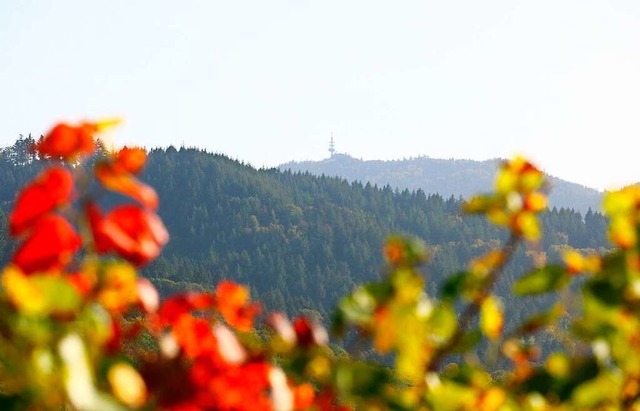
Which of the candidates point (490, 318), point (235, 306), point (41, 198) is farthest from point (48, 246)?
point (490, 318)

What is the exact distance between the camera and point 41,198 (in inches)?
45.2

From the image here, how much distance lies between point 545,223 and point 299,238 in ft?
114

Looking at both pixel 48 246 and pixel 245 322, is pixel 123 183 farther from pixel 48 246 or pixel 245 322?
pixel 245 322

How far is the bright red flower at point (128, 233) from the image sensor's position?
1.17 metres

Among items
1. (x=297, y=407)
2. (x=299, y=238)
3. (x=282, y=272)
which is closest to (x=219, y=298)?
(x=297, y=407)

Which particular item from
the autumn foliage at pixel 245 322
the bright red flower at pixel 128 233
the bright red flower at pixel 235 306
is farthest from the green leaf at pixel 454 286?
the bright red flower at pixel 128 233

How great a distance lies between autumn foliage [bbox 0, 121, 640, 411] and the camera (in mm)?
1066

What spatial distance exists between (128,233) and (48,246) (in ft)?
0.36

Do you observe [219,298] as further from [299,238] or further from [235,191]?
[235,191]

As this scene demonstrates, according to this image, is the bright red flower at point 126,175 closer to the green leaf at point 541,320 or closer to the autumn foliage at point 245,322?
the autumn foliage at point 245,322

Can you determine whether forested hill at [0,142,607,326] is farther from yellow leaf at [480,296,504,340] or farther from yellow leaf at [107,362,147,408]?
yellow leaf at [107,362,147,408]

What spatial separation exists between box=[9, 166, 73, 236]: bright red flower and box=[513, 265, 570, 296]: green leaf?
76 cm

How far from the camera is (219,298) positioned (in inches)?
62.0

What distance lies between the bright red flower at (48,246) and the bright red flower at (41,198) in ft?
0.06
